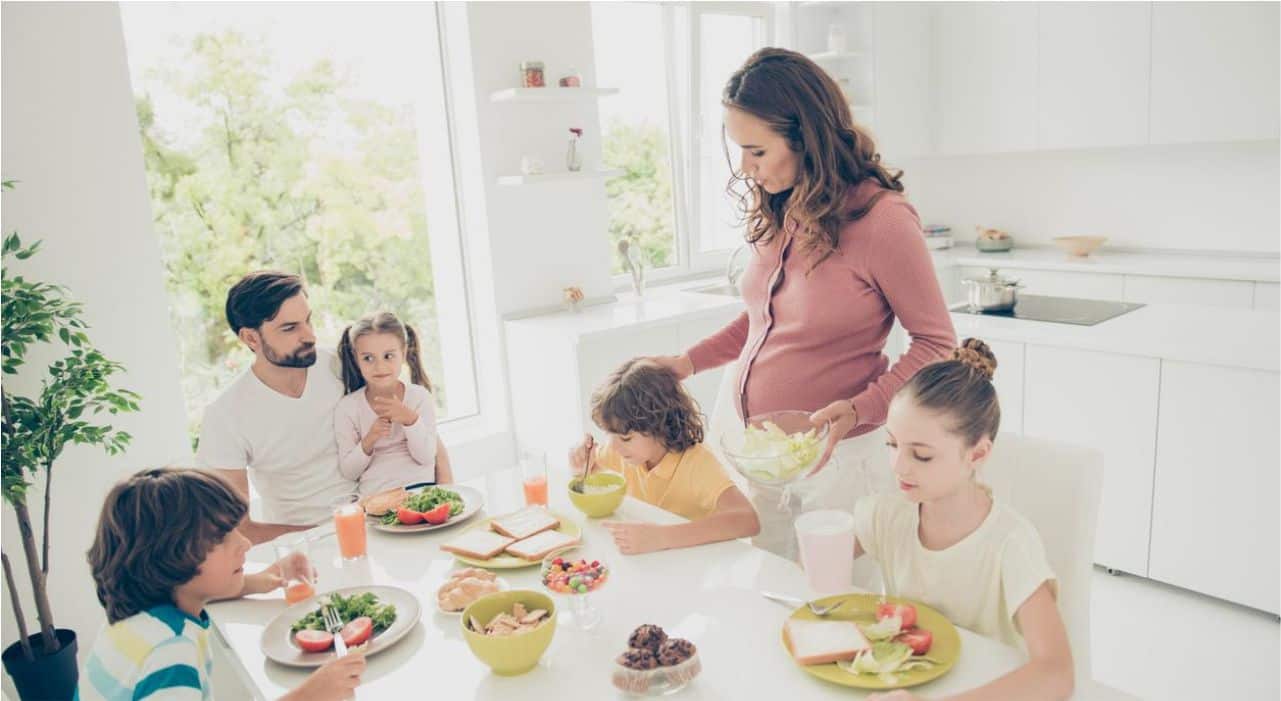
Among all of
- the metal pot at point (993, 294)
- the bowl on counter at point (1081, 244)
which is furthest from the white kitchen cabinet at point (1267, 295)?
the metal pot at point (993, 294)

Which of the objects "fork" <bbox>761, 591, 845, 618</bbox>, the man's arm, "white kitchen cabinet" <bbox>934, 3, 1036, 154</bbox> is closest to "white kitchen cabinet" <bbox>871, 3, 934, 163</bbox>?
"white kitchen cabinet" <bbox>934, 3, 1036, 154</bbox>

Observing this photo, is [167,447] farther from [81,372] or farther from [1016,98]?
[1016,98]

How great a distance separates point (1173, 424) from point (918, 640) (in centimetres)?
192

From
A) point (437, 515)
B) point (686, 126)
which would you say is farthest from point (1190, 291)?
point (437, 515)

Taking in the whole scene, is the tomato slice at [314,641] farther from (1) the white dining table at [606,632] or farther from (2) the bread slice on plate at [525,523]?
(2) the bread slice on plate at [525,523]

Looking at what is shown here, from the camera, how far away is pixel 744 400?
6.56 feet

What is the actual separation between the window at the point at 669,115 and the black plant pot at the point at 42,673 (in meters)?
2.60

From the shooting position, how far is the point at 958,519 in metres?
1.42

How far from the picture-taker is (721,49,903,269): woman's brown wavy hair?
1.73 meters

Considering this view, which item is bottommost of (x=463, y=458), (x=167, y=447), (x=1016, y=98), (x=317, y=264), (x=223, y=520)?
(x=463, y=458)

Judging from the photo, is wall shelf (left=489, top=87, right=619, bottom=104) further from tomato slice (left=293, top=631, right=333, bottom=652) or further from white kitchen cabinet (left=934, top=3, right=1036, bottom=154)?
tomato slice (left=293, top=631, right=333, bottom=652)

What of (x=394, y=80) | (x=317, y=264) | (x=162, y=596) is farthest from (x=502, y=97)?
(x=162, y=596)

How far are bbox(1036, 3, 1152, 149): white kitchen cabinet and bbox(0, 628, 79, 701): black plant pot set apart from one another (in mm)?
4368

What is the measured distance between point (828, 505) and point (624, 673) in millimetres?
804
